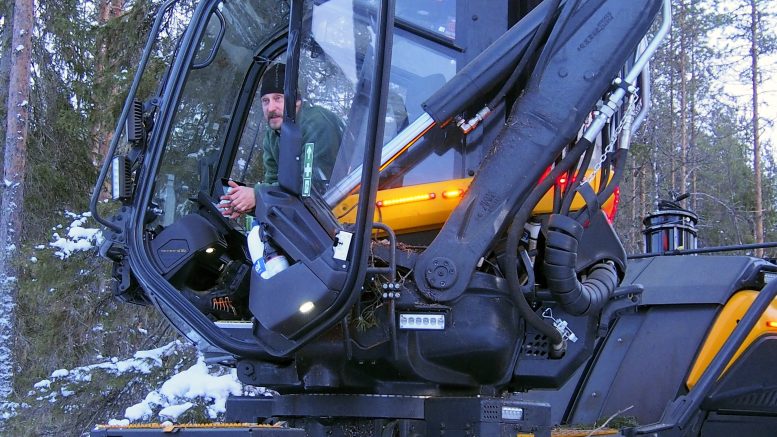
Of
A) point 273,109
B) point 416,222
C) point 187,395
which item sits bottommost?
point 187,395

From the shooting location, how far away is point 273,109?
15.0ft

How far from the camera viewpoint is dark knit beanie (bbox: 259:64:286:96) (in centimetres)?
458

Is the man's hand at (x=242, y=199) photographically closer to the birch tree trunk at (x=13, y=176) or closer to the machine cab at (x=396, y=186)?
the machine cab at (x=396, y=186)

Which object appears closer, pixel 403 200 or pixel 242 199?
pixel 403 200

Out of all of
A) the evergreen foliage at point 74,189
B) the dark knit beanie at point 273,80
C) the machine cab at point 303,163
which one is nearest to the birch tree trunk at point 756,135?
the evergreen foliage at point 74,189

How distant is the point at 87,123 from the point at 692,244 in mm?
8996

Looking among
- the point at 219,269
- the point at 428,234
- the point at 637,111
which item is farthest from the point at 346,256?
the point at 637,111

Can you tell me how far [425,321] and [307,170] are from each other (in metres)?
0.79

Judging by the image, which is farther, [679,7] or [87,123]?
[679,7]

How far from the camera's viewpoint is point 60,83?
516 inches

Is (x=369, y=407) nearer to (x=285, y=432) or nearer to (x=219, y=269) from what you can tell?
(x=285, y=432)

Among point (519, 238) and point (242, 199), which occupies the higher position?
point (242, 199)

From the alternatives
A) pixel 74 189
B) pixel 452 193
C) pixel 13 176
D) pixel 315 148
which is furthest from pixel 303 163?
pixel 74 189

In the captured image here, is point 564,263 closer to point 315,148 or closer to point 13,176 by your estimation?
point 315,148
